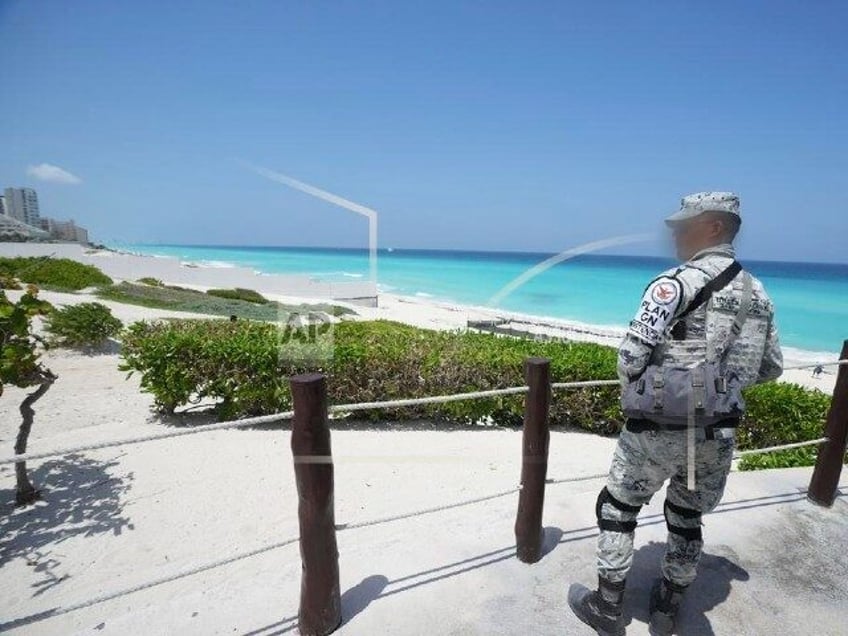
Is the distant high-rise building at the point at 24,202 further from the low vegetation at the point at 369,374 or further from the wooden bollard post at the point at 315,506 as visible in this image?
the wooden bollard post at the point at 315,506

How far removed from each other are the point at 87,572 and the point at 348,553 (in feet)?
8.48

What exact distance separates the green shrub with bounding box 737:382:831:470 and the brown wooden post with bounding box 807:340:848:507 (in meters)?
2.44

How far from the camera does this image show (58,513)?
482 centimetres

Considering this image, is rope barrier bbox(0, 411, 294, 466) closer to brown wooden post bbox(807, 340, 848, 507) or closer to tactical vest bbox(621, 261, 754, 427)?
tactical vest bbox(621, 261, 754, 427)

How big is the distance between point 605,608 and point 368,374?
493 centimetres

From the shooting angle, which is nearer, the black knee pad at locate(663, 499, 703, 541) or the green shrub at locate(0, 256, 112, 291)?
the black knee pad at locate(663, 499, 703, 541)

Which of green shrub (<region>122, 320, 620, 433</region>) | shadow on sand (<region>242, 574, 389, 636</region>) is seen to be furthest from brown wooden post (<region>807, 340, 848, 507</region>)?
shadow on sand (<region>242, 574, 389, 636</region>)

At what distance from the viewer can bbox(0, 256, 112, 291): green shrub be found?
66.1ft

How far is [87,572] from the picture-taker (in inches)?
158

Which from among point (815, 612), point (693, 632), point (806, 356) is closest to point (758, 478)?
point (815, 612)

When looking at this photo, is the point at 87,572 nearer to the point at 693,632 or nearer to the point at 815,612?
the point at 693,632

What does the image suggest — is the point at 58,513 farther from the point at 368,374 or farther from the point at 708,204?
the point at 708,204

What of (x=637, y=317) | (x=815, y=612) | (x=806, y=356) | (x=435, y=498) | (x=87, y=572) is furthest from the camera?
(x=806, y=356)

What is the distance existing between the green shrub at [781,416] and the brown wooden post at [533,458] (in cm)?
459
